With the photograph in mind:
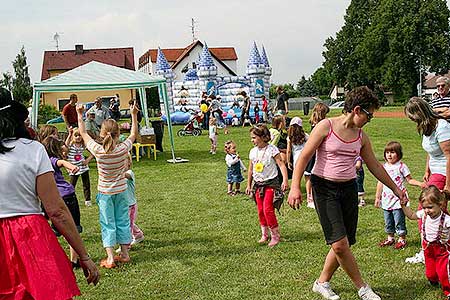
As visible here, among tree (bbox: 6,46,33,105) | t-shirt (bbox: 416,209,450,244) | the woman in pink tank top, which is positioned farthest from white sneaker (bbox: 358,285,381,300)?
tree (bbox: 6,46,33,105)

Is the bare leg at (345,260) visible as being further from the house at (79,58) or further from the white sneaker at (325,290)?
the house at (79,58)

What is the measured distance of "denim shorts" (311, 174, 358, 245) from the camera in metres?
5.02

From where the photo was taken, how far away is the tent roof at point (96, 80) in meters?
15.6

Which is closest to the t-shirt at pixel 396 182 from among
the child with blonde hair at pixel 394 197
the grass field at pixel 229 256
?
the child with blonde hair at pixel 394 197

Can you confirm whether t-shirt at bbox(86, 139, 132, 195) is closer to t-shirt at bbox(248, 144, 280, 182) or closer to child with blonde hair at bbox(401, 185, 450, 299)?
t-shirt at bbox(248, 144, 280, 182)

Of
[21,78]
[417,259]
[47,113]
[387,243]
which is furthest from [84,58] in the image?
[417,259]

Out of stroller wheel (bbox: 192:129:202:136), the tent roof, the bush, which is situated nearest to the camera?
the tent roof

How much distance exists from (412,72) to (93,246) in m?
55.7

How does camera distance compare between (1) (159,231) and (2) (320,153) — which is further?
(1) (159,231)

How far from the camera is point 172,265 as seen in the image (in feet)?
22.1

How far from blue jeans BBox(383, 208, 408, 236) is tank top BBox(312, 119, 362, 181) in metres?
2.10

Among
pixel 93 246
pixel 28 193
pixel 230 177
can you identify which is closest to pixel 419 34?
pixel 230 177

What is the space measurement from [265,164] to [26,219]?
4.40m

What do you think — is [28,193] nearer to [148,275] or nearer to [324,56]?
[148,275]
